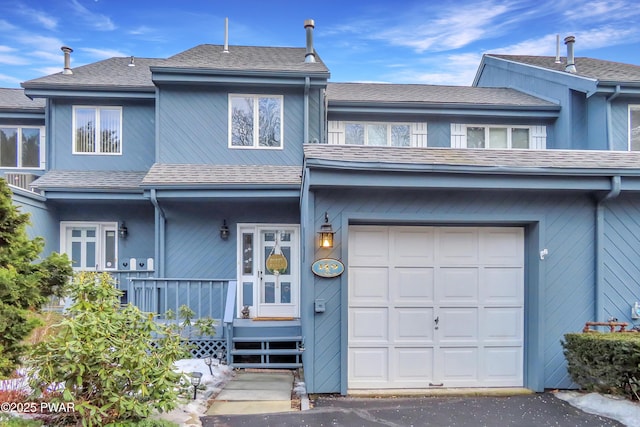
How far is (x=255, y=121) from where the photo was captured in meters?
9.35

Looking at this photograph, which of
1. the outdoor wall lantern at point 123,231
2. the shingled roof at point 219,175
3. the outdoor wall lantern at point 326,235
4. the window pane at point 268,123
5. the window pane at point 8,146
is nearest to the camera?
the outdoor wall lantern at point 326,235

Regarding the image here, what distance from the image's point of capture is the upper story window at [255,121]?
9.30 m

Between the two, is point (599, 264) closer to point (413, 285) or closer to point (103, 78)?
point (413, 285)

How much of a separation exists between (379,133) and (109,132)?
7.08 meters

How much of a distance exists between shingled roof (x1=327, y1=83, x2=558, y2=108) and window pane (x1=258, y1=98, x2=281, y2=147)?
1.72 metres

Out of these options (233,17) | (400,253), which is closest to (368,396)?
(400,253)

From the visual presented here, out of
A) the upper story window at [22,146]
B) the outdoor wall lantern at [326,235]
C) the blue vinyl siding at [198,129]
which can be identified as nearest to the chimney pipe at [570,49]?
the blue vinyl siding at [198,129]

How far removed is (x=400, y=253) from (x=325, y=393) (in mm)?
2154

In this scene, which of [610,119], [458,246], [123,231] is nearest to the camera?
[458,246]

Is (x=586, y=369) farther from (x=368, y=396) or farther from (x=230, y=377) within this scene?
(x=230, y=377)

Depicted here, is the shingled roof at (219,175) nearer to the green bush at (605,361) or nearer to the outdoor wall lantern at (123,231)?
the outdoor wall lantern at (123,231)

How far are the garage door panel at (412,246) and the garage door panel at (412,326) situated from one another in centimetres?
68

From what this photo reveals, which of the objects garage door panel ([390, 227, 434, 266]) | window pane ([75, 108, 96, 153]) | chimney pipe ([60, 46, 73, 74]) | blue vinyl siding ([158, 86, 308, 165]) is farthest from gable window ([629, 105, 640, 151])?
chimney pipe ([60, 46, 73, 74])

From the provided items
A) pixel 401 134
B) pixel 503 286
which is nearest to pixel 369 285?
pixel 503 286
